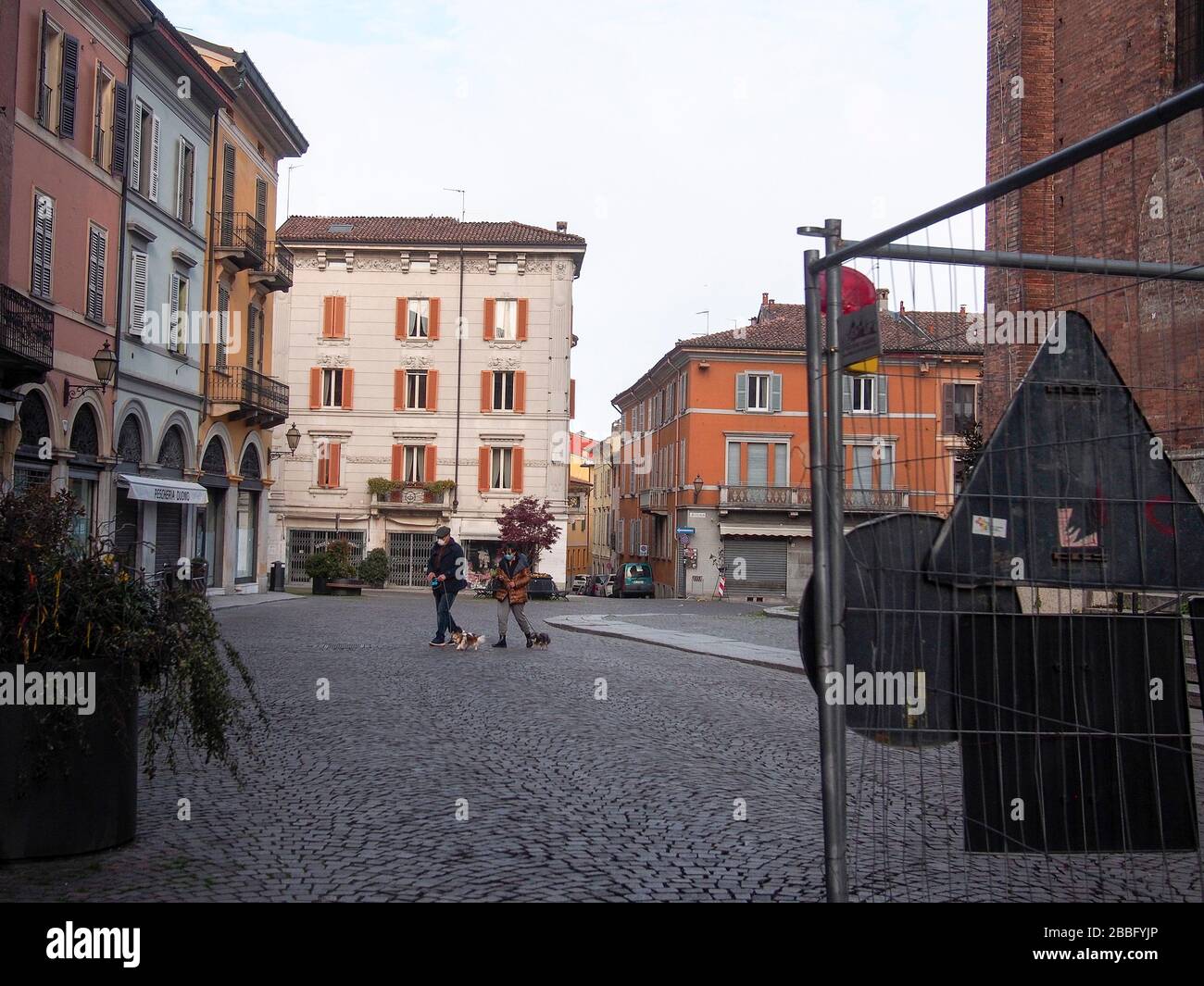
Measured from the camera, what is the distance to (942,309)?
4.04 metres

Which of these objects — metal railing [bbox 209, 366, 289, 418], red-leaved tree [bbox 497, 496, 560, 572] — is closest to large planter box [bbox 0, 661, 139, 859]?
metal railing [bbox 209, 366, 289, 418]

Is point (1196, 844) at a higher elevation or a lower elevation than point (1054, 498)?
lower

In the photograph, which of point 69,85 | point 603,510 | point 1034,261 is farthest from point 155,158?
point 603,510

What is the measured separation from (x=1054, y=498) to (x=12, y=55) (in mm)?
22407

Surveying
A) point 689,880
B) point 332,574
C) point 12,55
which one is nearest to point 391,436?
point 332,574

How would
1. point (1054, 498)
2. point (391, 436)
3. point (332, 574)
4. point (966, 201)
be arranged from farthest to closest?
point (391, 436) → point (332, 574) → point (1054, 498) → point (966, 201)

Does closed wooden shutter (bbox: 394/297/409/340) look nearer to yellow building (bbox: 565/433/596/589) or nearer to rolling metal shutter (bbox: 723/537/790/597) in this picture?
rolling metal shutter (bbox: 723/537/790/597)

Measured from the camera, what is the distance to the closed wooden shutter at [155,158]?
1105 inches

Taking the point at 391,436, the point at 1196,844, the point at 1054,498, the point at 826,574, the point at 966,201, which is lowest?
the point at 1196,844

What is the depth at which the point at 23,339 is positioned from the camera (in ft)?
68.5

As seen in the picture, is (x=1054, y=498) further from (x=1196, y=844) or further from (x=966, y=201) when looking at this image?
(x=1196, y=844)

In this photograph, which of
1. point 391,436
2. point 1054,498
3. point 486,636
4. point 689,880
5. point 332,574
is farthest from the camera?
point 391,436

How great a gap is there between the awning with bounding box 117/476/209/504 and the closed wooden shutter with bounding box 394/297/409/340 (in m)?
20.4
